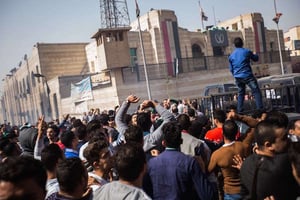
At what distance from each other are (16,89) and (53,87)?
26650 mm

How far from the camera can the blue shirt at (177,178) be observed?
9.86ft

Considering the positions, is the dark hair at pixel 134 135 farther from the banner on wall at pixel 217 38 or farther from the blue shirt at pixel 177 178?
the banner on wall at pixel 217 38

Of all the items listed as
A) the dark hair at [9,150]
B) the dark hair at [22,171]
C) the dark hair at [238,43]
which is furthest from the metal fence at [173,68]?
the dark hair at [22,171]

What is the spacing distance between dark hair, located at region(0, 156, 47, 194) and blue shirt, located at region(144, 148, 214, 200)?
1.48 meters

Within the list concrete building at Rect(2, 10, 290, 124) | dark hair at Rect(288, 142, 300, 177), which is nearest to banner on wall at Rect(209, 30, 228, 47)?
concrete building at Rect(2, 10, 290, 124)

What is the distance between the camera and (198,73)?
23.8 metres

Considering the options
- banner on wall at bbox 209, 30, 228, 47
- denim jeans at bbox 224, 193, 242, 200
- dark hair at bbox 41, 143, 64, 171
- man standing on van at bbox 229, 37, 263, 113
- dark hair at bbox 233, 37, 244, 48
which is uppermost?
banner on wall at bbox 209, 30, 228, 47

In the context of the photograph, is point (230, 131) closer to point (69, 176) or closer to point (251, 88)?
point (69, 176)

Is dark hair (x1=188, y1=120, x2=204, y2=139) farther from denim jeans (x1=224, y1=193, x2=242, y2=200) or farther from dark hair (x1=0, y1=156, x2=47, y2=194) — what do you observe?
dark hair (x1=0, y1=156, x2=47, y2=194)

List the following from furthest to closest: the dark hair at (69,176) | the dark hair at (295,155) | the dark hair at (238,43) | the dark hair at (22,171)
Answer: the dark hair at (238,43), the dark hair at (69,176), the dark hair at (295,155), the dark hair at (22,171)

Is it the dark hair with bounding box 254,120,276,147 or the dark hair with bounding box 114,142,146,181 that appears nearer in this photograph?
the dark hair with bounding box 114,142,146,181

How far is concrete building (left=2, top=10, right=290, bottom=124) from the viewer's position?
66.5ft

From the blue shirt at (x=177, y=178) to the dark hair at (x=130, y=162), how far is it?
0.62 m

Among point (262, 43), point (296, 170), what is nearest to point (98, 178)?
point (296, 170)
